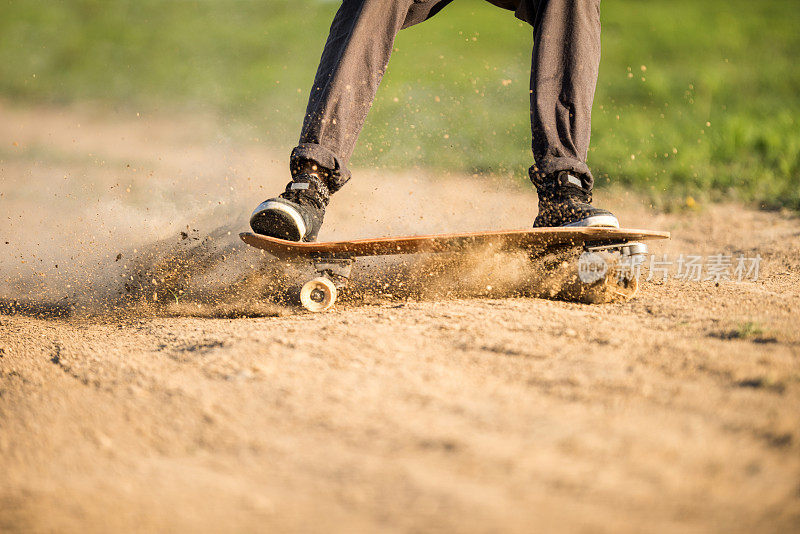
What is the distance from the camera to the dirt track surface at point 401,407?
1.00 metres

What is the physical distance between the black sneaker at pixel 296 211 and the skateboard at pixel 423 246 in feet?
0.12

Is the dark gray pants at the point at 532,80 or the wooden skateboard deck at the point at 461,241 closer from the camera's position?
the wooden skateboard deck at the point at 461,241

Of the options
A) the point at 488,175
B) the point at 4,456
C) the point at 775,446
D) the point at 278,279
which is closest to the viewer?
the point at 775,446

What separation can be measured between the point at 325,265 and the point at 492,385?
95 centimetres

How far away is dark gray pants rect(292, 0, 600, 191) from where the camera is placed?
2.17 metres

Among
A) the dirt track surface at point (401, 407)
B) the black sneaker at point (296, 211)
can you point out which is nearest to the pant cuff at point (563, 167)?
the dirt track surface at point (401, 407)

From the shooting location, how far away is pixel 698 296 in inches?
84.8

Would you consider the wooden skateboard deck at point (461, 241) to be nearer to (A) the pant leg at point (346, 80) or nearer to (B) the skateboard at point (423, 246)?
(B) the skateboard at point (423, 246)

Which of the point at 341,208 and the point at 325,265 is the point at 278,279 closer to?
the point at 325,265

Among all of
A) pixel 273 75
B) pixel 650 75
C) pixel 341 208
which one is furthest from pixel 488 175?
pixel 273 75

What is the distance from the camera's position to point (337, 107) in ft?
7.09

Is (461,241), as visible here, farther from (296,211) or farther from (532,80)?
(532,80)

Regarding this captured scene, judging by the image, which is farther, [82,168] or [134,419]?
[82,168]

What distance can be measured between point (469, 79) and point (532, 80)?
3.51 meters
